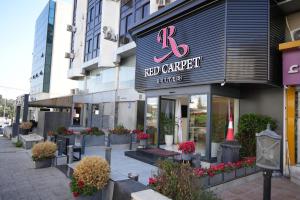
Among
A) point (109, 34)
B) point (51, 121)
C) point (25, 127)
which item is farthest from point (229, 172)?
point (109, 34)

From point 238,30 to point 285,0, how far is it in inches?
81.0

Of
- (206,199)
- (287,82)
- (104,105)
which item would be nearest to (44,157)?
(206,199)

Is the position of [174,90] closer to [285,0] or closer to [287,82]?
[287,82]

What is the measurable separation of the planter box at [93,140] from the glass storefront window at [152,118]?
9.38 feet

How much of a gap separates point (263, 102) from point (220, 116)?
6.16 feet

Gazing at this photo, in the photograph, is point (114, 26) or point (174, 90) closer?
point (174, 90)

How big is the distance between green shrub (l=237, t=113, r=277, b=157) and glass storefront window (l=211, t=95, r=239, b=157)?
0.96m

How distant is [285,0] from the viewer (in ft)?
28.9

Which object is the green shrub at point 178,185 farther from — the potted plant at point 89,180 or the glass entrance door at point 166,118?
the glass entrance door at point 166,118

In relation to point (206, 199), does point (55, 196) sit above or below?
below

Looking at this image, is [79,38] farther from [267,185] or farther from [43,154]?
[267,185]

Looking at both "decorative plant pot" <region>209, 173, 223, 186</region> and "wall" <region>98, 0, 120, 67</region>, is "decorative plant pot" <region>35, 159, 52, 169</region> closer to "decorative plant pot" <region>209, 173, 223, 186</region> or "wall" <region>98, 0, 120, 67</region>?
"decorative plant pot" <region>209, 173, 223, 186</region>

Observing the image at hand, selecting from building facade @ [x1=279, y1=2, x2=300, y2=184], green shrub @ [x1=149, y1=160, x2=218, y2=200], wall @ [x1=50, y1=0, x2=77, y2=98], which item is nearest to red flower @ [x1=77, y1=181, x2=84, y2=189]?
green shrub @ [x1=149, y1=160, x2=218, y2=200]

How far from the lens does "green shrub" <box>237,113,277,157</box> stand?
9086 mm
